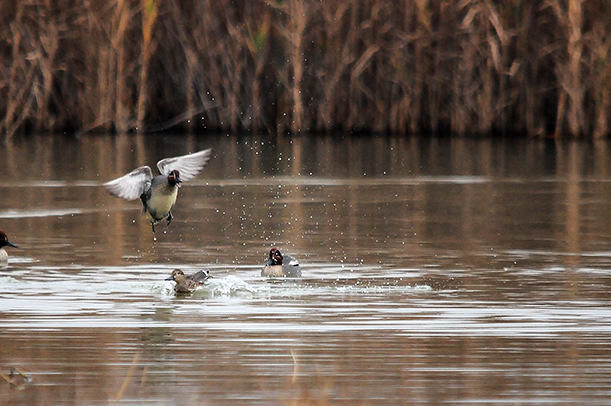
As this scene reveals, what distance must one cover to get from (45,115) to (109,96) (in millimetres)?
1461

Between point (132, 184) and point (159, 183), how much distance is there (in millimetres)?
211

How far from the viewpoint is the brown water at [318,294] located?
715cm

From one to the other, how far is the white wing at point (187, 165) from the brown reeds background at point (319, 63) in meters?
20.7

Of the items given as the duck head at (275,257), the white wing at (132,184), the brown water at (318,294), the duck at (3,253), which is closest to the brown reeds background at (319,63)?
the brown water at (318,294)

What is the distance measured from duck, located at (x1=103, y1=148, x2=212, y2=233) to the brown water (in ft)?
1.98

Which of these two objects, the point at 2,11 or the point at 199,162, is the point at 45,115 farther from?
the point at 199,162

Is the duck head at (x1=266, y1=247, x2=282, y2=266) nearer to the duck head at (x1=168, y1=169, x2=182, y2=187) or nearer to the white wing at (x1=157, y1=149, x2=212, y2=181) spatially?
the white wing at (x1=157, y1=149, x2=212, y2=181)

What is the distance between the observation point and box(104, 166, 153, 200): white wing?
34.9 ft

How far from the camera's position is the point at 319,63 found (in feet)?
108

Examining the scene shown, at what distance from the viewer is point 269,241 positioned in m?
14.6

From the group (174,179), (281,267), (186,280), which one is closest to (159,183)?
(174,179)

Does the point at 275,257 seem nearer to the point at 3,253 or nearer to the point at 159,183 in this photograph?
the point at 159,183

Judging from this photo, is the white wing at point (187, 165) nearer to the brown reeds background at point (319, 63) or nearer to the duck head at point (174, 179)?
the duck head at point (174, 179)

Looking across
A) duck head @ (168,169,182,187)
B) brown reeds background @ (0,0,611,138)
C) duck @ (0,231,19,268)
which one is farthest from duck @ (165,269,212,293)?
brown reeds background @ (0,0,611,138)
